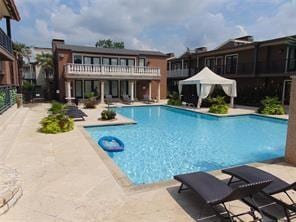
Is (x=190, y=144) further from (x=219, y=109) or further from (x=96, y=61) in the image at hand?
(x=96, y=61)

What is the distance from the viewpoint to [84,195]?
4.53 meters

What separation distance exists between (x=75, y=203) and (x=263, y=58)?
23986 mm

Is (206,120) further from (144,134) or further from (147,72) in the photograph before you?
(147,72)

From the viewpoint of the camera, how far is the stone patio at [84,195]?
386cm

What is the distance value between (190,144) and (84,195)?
21.1 feet

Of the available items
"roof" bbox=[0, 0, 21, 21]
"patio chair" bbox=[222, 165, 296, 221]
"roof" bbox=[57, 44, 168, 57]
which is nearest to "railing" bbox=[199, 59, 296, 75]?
"roof" bbox=[57, 44, 168, 57]

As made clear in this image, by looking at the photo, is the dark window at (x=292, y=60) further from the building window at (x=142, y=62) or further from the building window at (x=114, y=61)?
the building window at (x=114, y=61)

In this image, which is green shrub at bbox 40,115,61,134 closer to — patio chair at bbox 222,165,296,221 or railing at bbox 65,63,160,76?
patio chair at bbox 222,165,296,221

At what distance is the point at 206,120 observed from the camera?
15.9m

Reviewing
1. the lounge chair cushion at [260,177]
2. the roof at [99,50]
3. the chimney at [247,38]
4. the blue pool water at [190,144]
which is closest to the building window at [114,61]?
the roof at [99,50]

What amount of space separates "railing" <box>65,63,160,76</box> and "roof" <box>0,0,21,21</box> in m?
6.61

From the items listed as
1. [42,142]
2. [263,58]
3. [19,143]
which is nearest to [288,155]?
[42,142]

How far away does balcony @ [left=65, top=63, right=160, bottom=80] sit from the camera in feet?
73.9

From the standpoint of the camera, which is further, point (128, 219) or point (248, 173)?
point (248, 173)
